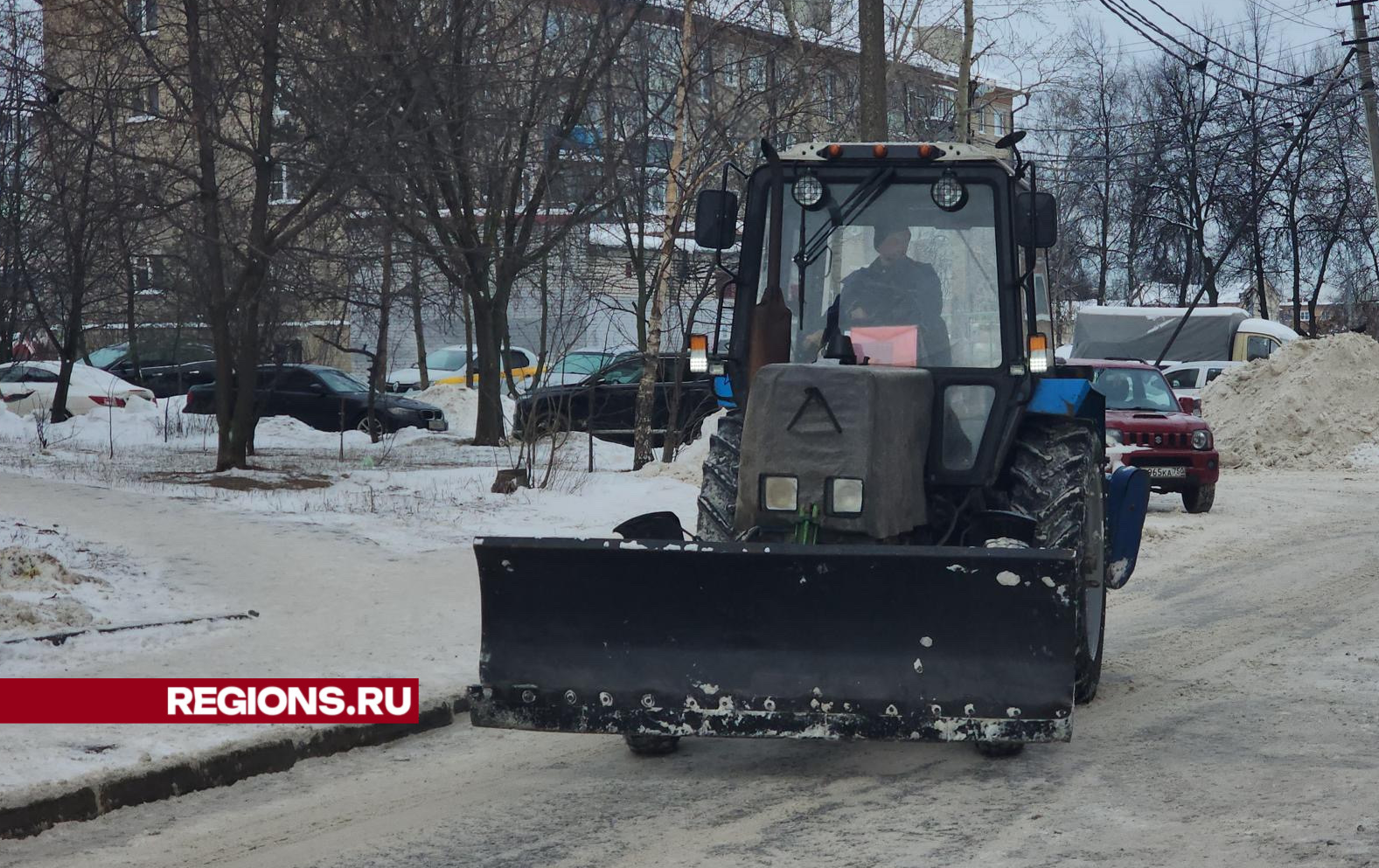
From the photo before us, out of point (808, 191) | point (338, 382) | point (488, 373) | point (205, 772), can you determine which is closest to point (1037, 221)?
point (808, 191)

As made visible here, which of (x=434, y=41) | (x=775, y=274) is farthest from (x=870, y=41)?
(x=775, y=274)

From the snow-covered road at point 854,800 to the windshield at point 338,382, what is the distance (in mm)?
21953

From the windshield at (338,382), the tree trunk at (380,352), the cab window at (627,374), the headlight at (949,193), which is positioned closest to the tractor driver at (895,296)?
the headlight at (949,193)

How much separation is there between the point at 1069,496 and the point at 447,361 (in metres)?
35.1

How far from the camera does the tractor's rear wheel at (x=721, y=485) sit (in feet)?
21.8

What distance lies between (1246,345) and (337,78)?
22.5m

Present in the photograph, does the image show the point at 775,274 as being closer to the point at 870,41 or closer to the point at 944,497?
the point at 944,497

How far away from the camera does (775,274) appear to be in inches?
274

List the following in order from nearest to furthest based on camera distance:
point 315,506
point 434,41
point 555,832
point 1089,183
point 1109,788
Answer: point 555,832 → point 1109,788 → point 315,506 → point 434,41 → point 1089,183

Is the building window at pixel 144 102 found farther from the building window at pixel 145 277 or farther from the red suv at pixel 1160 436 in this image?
the red suv at pixel 1160 436

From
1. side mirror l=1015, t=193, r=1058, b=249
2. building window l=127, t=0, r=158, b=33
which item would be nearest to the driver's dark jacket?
side mirror l=1015, t=193, r=1058, b=249

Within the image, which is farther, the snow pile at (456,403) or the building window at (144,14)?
the snow pile at (456,403)

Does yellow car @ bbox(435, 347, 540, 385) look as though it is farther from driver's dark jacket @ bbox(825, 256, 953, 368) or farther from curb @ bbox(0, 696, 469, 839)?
driver's dark jacket @ bbox(825, 256, 953, 368)

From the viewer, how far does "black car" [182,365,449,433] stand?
2753cm
